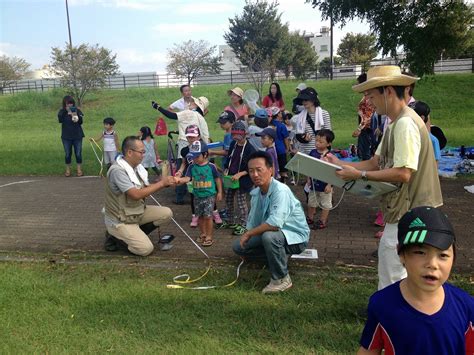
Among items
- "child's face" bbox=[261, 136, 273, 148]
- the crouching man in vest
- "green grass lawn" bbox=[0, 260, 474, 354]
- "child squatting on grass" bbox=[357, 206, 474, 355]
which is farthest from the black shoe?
"child squatting on grass" bbox=[357, 206, 474, 355]

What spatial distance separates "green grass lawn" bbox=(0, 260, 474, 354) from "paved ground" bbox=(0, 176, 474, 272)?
2.06 feet

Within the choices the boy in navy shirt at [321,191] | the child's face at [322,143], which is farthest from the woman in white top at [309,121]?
the child's face at [322,143]

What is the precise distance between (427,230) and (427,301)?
1.04 feet

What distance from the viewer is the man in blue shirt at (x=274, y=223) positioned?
4016mm

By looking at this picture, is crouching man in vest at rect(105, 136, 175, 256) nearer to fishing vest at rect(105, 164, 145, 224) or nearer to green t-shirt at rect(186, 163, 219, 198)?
fishing vest at rect(105, 164, 145, 224)

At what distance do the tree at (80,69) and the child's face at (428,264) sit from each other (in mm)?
28761

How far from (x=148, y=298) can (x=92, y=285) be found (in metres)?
0.71

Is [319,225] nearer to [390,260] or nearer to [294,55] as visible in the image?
[390,260]

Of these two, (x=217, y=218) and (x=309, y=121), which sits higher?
(x=309, y=121)

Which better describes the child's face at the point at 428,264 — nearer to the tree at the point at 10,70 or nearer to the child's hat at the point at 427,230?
the child's hat at the point at 427,230

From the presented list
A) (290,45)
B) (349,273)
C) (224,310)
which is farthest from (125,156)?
(290,45)

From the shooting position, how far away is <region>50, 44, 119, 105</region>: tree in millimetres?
28156

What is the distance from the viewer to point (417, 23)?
9023 mm

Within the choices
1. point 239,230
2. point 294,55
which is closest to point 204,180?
point 239,230
